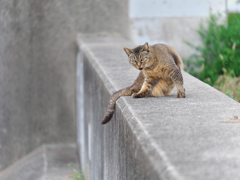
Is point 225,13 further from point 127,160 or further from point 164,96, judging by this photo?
point 127,160

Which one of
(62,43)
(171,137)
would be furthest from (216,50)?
(171,137)

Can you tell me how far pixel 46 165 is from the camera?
4.84 meters

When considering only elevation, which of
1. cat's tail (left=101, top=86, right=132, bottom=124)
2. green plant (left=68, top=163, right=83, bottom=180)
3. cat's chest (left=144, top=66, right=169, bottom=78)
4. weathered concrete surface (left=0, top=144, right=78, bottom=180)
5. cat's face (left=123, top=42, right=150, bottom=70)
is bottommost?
weathered concrete surface (left=0, top=144, right=78, bottom=180)

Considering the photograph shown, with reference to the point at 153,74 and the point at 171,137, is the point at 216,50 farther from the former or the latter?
the point at 171,137

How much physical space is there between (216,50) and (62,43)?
94.1 inches

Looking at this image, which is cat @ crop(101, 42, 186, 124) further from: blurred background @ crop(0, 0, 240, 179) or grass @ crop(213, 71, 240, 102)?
blurred background @ crop(0, 0, 240, 179)

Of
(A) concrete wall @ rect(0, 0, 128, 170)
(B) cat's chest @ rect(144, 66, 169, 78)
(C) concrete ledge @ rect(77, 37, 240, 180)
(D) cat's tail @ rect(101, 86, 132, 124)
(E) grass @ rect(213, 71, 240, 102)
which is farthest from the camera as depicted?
(A) concrete wall @ rect(0, 0, 128, 170)

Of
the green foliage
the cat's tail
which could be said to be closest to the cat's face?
the cat's tail

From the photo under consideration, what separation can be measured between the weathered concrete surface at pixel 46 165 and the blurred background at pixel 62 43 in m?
0.13

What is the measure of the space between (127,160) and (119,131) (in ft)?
0.89

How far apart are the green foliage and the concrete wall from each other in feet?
4.37

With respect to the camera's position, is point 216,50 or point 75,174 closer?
point 75,174

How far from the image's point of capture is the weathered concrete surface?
4.65 m

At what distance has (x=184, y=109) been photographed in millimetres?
1751
